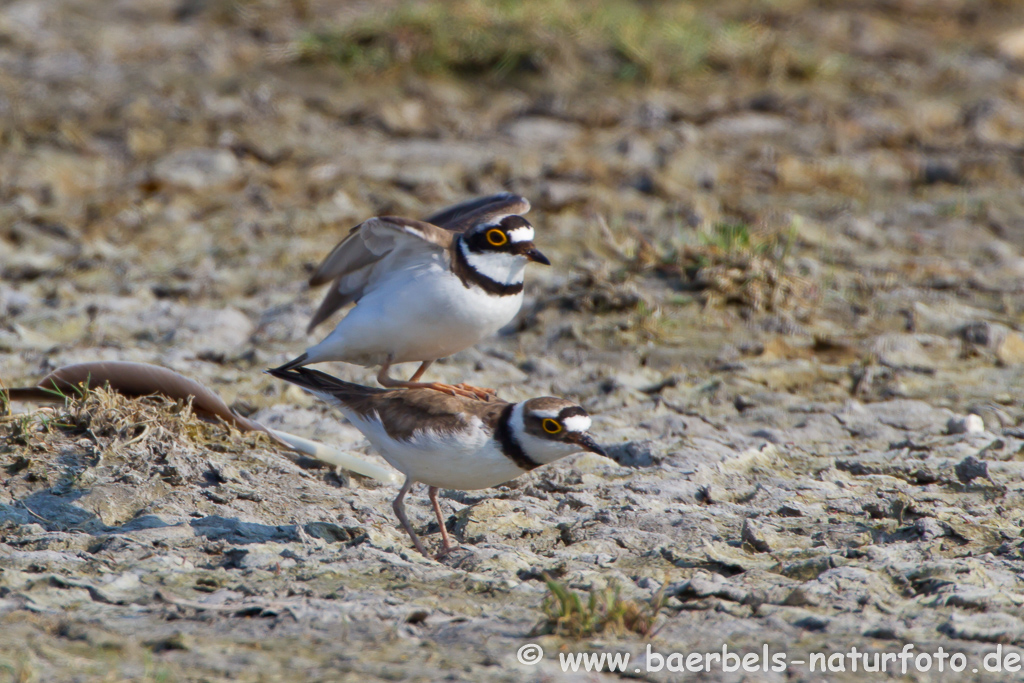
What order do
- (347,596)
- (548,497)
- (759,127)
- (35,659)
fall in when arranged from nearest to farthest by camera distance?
(35,659)
(347,596)
(548,497)
(759,127)

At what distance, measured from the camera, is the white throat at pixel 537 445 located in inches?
167

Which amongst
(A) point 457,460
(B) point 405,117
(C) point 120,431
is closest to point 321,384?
(C) point 120,431

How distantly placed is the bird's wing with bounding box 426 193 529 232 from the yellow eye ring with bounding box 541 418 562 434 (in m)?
1.33

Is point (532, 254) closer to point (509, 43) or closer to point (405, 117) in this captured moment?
point (405, 117)

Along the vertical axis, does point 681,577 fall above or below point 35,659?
above

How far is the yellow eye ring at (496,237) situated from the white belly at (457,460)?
974 mm

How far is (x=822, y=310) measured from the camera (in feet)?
23.1

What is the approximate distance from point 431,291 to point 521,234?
0.49 meters

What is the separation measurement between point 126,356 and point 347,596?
9.55ft

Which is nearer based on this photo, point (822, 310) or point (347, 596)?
point (347, 596)

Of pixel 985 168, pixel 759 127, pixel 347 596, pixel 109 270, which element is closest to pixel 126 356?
pixel 109 270

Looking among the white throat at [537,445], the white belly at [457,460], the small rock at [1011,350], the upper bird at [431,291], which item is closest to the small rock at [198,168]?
the upper bird at [431,291]

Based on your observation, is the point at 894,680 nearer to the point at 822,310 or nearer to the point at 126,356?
the point at 822,310

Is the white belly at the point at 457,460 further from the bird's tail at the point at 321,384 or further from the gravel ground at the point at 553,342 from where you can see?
the bird's tail at the point at 321,384
